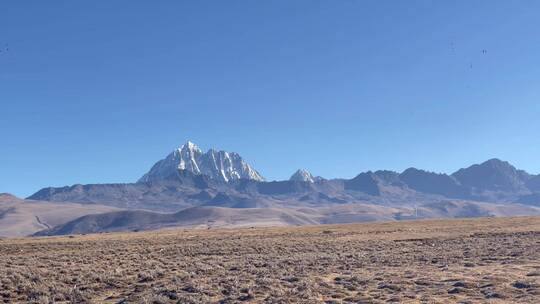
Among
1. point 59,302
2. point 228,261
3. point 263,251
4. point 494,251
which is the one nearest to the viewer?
point 59,302

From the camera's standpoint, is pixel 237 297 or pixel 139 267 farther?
pixel 139 267

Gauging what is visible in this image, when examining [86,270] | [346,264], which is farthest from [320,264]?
[86,270]

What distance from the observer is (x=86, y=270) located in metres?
33.9

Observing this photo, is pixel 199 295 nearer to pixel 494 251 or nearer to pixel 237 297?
pixel 237 297

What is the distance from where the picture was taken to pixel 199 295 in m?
24.4

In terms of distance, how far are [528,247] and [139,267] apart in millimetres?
32035

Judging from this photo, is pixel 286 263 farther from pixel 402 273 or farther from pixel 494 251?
pixel 494 251

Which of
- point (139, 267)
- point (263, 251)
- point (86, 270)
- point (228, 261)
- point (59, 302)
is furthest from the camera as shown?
point (263, 251)

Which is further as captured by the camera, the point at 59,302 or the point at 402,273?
the point at 402,273

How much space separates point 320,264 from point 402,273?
7.23m

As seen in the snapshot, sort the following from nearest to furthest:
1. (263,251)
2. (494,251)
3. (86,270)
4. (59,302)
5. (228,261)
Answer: (59,302)
(86,270)
(228,261)
(494,251)
(263,251)

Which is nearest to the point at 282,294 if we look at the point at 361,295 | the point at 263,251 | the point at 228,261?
the point at 361,295

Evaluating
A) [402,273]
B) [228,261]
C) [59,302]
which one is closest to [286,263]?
[228,261]

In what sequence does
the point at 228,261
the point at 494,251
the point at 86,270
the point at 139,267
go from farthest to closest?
1. the point at 494,251
2. the point at 228,261
3. the point at 139,267
4. the point at 86,270
